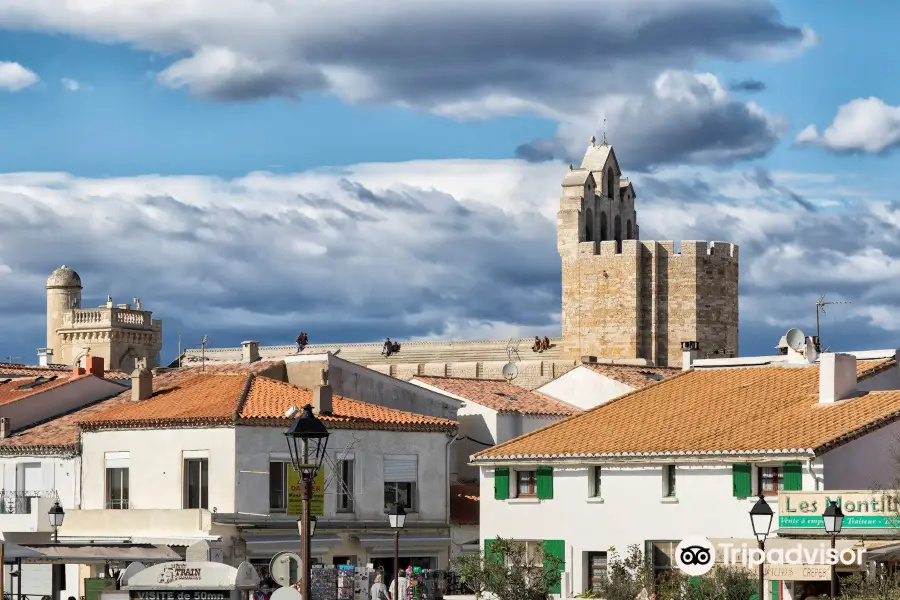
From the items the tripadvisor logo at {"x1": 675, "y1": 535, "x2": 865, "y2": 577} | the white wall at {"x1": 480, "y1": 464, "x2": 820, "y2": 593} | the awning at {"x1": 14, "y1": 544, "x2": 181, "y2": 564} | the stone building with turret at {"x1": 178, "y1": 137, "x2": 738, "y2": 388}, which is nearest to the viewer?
the tripadvisor logo at {"x1": 675, "y1": 535, "x2": 865, "y2": 577}

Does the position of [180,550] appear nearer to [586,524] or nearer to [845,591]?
[586,524]

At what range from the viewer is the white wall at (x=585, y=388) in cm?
6806

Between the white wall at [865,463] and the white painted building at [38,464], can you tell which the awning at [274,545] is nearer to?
the white painted building at [38,464]

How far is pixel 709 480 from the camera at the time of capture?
145 ft

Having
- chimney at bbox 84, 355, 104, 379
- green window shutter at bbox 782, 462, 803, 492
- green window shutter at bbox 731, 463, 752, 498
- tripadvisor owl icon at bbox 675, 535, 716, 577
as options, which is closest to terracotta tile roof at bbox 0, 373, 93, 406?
chimney at bbox 84, 355, 104, 379

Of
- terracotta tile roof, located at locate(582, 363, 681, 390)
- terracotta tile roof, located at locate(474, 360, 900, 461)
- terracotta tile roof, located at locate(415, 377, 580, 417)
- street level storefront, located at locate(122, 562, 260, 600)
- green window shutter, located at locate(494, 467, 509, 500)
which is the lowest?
street level storefront, located at locate(122, 562, 260, 600)

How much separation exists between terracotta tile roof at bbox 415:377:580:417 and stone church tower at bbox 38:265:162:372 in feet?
194

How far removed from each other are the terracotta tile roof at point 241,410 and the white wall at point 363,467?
0.30m

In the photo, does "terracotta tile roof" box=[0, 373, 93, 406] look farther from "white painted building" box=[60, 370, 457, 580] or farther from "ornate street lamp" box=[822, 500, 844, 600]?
"ornate street lamp" box=[822, 500, 844, 600]

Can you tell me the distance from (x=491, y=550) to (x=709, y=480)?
5.45 metres

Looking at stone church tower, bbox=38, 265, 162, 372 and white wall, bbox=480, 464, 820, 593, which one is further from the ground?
stone church tower, bbox=38, 265, 162, 372

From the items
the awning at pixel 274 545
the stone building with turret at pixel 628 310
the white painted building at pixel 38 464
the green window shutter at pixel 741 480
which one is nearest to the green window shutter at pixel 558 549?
the green window shutter at pixel 741 480

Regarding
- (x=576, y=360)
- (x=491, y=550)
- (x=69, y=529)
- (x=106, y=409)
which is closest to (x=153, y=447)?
(x=69, y=529)

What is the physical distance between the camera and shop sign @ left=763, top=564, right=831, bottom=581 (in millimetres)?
39875
